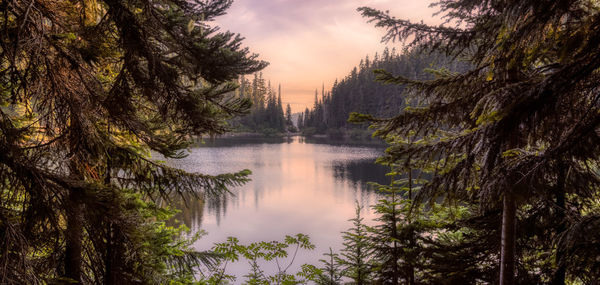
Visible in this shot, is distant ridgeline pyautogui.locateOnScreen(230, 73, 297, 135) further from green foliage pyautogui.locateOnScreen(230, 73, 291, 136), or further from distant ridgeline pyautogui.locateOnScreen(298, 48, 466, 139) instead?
distant ridgeline pyautogui.locateOnScreen(298, 48, 466, 139)

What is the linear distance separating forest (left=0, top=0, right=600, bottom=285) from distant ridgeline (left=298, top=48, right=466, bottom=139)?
72.8 m

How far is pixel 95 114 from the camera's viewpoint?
2867 millimetres

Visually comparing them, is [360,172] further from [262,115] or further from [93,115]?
[262,115]

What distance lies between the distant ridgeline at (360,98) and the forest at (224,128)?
239 feet

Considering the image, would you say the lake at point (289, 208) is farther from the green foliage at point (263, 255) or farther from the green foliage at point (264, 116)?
the green foliage at point (264, 116)

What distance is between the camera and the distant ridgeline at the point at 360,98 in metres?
79.3

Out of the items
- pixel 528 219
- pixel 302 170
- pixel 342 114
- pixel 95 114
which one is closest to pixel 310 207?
pixel 302 170

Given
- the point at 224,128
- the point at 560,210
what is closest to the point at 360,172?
the point at 560,210

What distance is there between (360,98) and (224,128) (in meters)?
87.2

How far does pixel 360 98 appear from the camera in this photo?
→ 288 ft

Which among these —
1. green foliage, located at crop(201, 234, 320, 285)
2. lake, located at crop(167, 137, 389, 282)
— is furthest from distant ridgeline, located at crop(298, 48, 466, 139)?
green foliage, located at crop(201, 234, 320, 285)

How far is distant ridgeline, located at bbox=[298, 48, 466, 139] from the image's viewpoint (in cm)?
7931

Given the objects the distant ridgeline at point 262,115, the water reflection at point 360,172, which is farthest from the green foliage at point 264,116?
the water reflection at point 360,172

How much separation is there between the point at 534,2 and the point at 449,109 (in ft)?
6.45
